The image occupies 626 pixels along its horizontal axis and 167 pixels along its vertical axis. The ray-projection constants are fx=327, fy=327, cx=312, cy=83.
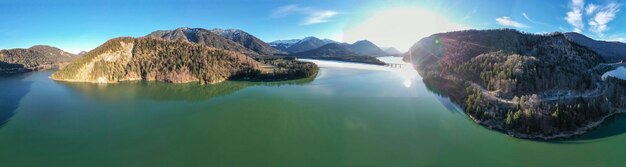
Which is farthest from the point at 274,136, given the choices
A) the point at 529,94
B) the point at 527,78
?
the point at 527,78

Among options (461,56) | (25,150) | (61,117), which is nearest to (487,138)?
(25,150)

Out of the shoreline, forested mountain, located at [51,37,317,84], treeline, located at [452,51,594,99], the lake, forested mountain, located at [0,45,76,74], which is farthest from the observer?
forested mountain, located at [0,45,76,74]

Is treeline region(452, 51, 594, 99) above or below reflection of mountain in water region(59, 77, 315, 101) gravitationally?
above

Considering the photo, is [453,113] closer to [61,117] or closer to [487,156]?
[487,156]

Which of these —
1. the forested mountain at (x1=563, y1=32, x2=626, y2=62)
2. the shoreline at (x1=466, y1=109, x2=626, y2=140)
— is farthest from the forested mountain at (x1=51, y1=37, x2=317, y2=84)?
the forested mountain at (x1=563, y1=32, x2=626, y2=62)

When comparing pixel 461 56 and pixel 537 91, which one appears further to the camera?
pixel 461 56

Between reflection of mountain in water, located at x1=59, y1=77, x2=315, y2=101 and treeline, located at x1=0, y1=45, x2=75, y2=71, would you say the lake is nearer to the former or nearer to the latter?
reflection of mountain in water, located at x1=59, y1=77, x2=315, y2=101

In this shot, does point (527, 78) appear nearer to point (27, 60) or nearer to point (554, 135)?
point (554, 135)
